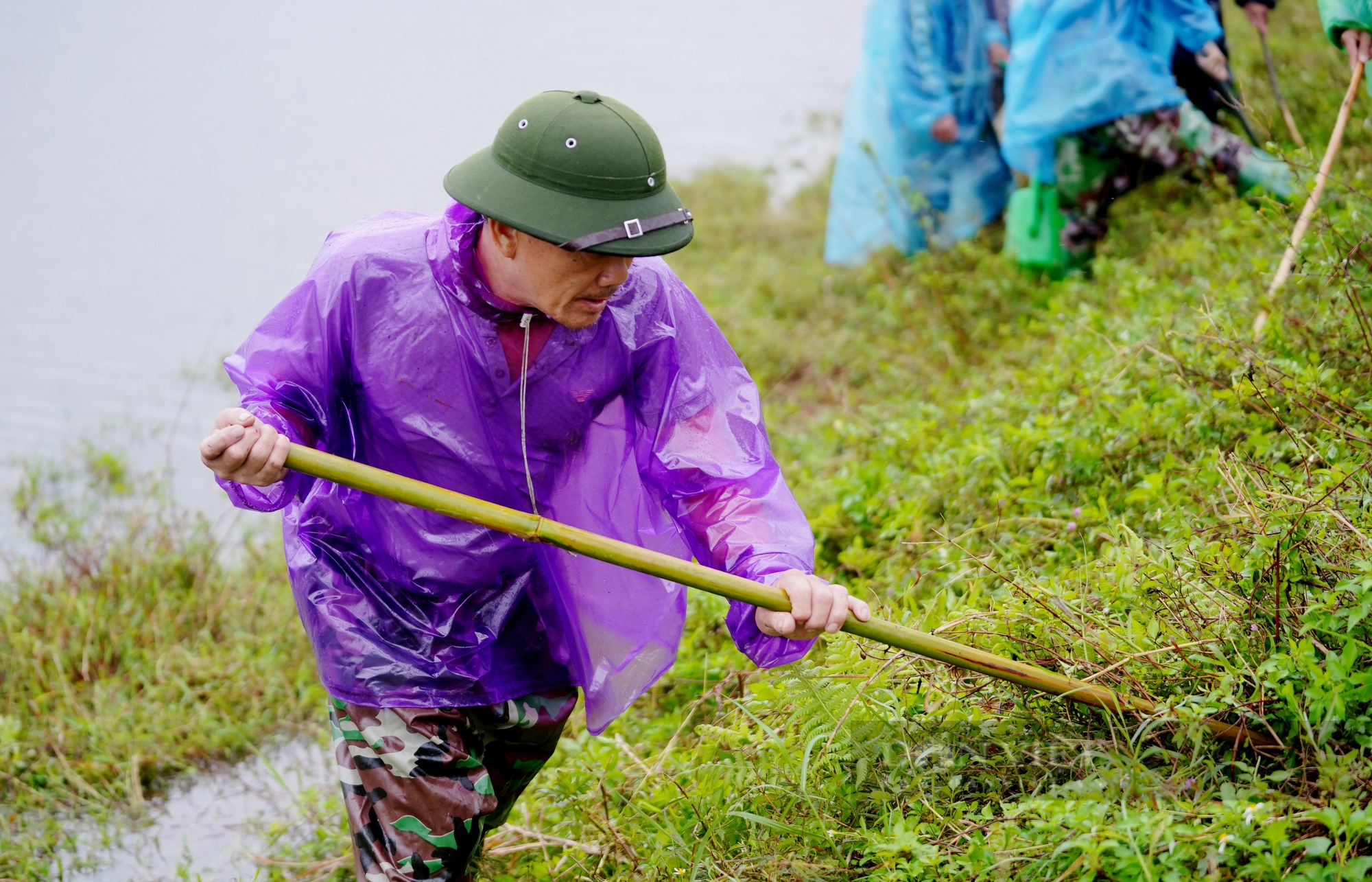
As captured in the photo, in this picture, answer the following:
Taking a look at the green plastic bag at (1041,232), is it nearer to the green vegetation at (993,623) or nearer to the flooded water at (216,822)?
the green vegetation at (993,623)

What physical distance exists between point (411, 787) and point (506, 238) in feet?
3.22

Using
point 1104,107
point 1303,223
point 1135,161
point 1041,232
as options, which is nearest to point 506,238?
point 1303,223

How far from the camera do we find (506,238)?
1.96 m

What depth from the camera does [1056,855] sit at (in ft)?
5.90

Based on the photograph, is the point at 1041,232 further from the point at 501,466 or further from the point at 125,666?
the point at 125,666

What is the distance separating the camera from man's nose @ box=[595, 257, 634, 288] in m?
1.92

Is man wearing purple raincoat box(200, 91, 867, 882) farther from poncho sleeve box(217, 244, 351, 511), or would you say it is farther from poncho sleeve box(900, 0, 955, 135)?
poncho sleeve box(900, 0, 955, 135)

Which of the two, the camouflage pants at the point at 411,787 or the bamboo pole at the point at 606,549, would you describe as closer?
the bamboo pole at the point at 606,549

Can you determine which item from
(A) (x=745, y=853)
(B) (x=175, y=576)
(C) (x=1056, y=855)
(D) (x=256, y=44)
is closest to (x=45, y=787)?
(B) (x=175, y=576)

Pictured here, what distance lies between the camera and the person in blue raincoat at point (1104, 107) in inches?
173

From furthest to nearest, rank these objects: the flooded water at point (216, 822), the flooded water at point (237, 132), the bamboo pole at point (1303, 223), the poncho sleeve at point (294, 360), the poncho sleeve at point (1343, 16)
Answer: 1. the flooded water at point (237, 132)
2. the poncho sleeve at point (1343, 16)
3. the bamboo pole at point (1303, 223)
4. the flooded water at point (216, 822)
5. the poncho sleeve at point (294, 360)

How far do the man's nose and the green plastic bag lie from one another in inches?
127

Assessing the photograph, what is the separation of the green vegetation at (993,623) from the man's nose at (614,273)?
800mm

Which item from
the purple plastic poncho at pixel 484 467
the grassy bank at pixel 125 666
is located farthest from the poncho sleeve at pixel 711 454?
the grassy bank at pixel 125 666
